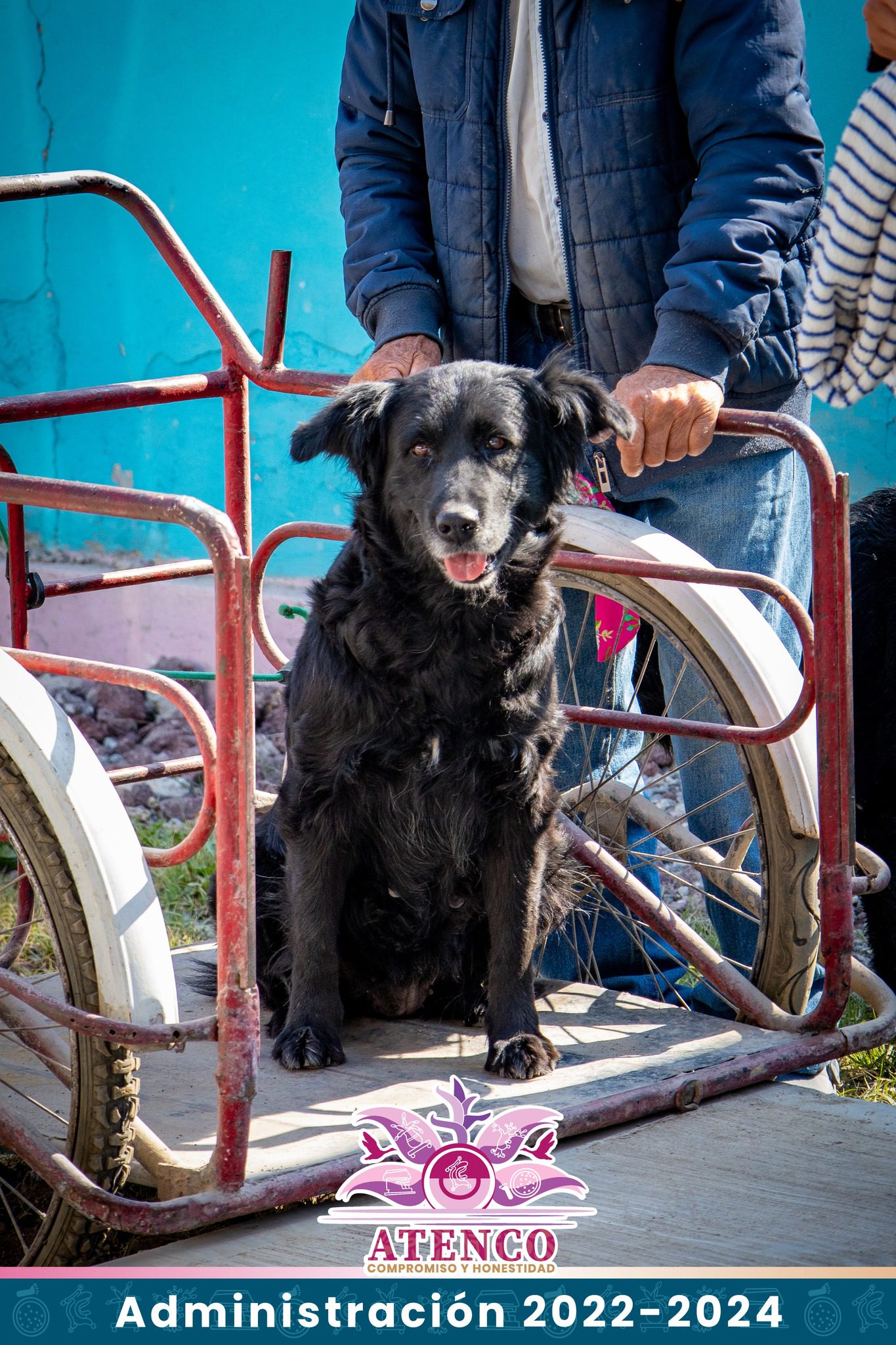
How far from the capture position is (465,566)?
6.93ft

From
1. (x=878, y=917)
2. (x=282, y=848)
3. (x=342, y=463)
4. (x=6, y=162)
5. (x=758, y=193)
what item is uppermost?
(x=6, y=162)

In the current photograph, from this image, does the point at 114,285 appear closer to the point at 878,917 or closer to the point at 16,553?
the point at 16,553

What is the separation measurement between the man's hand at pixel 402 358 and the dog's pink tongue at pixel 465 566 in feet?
1.80

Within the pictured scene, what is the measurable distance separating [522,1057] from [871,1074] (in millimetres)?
1128

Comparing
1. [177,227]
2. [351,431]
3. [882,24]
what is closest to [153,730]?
[177,227]

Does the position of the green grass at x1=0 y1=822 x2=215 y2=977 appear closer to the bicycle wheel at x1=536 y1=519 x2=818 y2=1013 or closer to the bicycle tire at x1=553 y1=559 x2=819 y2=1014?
the bicycle wheel at x1=536 y1=519 x2=818 y2=1013

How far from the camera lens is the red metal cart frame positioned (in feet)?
5.14

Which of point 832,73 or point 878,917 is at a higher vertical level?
point 832,73

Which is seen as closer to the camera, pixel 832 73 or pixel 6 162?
pixel 832 73

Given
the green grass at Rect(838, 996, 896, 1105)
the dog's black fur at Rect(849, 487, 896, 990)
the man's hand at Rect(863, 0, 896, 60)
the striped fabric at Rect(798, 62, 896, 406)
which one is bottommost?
the green grass at Rect(838, 996, 896, 1105)

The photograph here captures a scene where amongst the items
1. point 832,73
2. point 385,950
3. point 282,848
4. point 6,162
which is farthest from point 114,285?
point 385,950

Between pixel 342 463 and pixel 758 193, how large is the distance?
2.82 ft

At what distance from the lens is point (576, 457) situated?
2.34 meters

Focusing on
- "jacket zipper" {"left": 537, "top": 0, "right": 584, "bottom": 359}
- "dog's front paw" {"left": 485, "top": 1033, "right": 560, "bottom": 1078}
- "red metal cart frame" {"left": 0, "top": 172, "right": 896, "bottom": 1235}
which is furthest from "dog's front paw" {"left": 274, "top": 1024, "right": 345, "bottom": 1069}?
"jacket zipper" {"left": 537, "top": 0, "right": 584, "bottom": 359}
